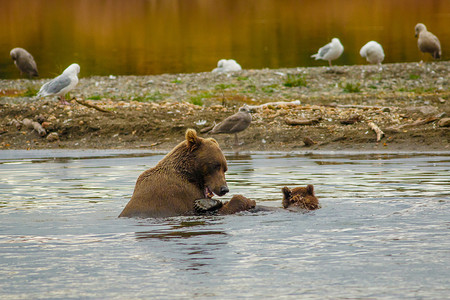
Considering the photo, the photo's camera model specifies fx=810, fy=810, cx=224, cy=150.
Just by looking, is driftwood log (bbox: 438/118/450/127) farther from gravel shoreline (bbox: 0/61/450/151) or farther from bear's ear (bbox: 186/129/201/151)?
bear's ear (bbox: 186/129/201/151)

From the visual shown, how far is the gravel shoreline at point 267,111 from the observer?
1902cm

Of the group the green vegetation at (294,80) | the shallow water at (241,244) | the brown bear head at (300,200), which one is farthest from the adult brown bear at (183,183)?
the green vegetation at (294,80)

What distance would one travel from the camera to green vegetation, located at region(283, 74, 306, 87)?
27844 mm

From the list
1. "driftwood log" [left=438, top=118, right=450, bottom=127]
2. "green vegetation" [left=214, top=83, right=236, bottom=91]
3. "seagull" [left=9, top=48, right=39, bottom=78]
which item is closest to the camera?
"driftwood log" [left=438, top=118, right=450, bottom=127]

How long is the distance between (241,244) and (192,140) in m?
1.74

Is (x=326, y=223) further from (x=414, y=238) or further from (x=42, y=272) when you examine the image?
(x=42, y=272)

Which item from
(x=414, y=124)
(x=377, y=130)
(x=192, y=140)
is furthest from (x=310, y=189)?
(x=414, y=124)

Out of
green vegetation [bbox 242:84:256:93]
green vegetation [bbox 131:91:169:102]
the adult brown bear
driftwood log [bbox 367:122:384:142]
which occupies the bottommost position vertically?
driftwood log [bbox 367:122:384:142]

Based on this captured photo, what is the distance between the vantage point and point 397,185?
1155 centimetres

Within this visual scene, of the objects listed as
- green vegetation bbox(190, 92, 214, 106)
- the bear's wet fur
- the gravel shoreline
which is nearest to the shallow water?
the bear's wet fur

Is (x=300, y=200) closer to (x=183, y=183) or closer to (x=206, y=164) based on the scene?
(x=206, y=164)

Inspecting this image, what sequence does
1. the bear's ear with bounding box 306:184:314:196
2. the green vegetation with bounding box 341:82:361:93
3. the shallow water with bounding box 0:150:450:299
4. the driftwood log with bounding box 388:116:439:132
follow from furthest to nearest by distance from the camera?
the green vegetation with bounding box 341:82:361:93, the driftwood log with bounding box 388:116:439:132, the bear's ear with bounding box 306:184:314:196, the shallow water with bounding box 0:150:450:299

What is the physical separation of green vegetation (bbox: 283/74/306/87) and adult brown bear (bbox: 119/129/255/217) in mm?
19190

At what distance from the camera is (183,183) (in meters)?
8.71
